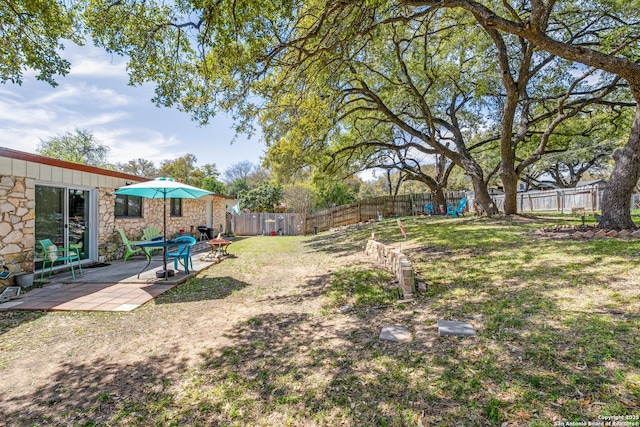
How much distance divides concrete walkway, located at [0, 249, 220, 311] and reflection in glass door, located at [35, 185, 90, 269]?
0.67 meters

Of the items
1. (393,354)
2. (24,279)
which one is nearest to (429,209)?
(393,354)

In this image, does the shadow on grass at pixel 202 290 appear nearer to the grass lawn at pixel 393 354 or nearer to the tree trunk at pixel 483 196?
the grass lawn at pixel 393 354

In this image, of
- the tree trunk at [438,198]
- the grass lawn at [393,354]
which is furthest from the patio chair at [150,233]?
the tree trunk at [438,198]

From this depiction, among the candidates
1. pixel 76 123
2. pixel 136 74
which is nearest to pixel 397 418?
pixel 136 74

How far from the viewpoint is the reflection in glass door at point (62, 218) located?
601 centimetres

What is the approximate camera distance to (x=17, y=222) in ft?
17.7

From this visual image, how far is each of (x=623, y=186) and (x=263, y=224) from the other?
15.8 m

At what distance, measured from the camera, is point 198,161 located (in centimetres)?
3083

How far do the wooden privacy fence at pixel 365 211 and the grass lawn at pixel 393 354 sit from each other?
12747 millimetres

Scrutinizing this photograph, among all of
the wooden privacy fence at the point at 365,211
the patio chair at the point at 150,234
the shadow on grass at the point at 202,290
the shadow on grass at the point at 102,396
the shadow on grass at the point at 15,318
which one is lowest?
the shadow on grass at the point at 102,396

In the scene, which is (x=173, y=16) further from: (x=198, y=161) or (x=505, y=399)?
(x=198, y=161)

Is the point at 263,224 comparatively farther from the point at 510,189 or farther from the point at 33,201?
the point at 510,189

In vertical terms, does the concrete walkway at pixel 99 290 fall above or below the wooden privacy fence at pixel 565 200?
below

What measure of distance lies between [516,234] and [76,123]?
97.3 ft
